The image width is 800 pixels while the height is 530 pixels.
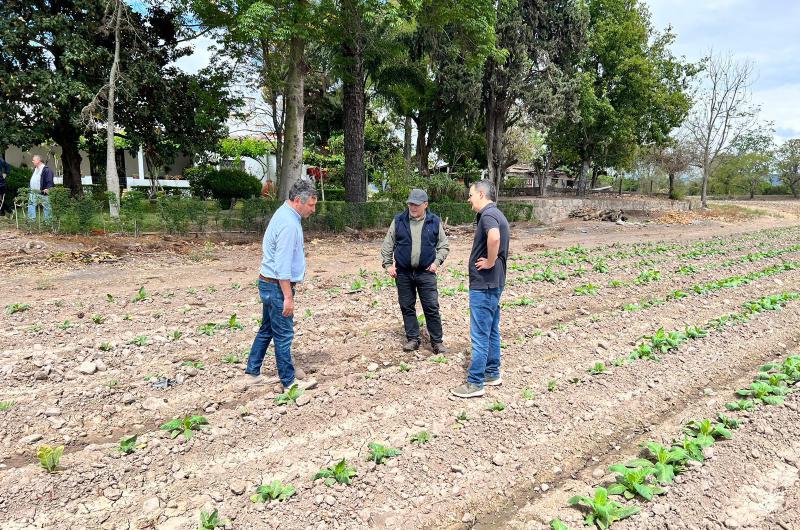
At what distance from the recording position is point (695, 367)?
5.25 meters

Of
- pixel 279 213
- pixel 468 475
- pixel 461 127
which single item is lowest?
pixel 468 475

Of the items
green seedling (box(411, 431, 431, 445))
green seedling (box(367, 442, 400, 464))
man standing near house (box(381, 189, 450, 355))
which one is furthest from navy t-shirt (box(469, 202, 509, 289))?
green seedling (box(367, 442, 400, 464))

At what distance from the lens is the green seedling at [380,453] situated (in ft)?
11.6

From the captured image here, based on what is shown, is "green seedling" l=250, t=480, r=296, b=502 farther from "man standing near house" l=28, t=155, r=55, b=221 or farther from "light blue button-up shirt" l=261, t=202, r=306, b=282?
"man standing near house" l=28, t=155, r=55, b=221

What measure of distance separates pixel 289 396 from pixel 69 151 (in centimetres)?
2035

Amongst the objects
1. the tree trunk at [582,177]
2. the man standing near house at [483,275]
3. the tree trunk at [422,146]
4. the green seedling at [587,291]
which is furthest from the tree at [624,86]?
the man standing near house at [483,275]

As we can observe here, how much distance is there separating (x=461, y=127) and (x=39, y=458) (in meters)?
26.0

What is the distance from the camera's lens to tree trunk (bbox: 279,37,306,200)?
16484mm

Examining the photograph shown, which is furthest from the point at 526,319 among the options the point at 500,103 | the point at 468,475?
the point at 500,103

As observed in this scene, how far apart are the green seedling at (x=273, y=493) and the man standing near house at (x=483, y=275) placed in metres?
1.80

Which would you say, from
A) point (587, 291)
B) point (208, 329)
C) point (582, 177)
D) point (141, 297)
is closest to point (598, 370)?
point (587, 291)

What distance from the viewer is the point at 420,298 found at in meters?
5.50

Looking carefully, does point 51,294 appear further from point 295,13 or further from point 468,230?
point 468,230

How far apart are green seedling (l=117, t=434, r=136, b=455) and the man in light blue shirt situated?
127 cm
